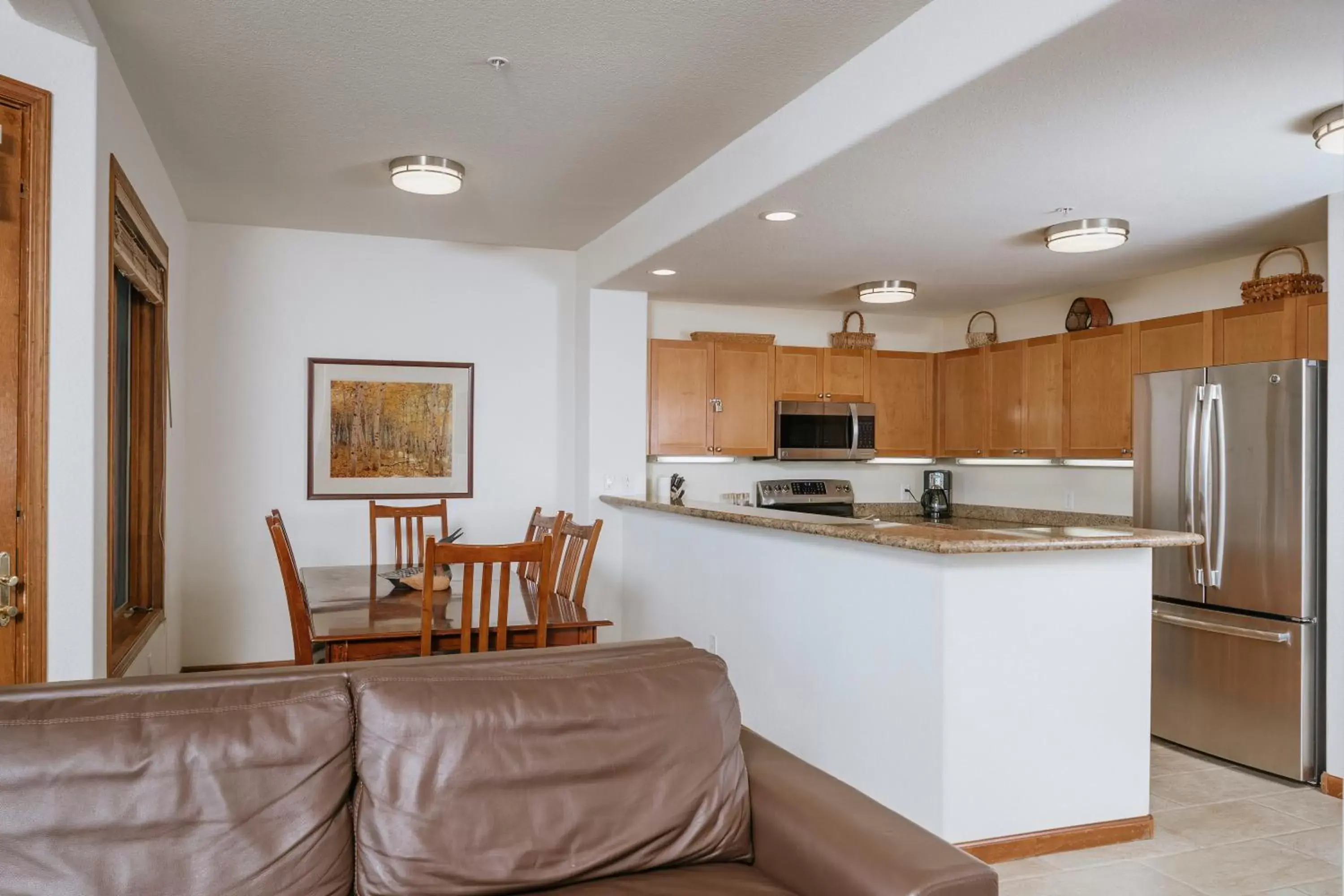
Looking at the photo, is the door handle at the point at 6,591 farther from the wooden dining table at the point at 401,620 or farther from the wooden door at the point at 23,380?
the wooden dining table at the point at 401,620

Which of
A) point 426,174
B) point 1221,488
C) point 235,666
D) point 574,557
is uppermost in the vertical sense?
point 426,174

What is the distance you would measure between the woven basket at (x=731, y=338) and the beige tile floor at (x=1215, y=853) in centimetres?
337

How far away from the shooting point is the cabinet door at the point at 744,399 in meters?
6.04

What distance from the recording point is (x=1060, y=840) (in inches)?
122

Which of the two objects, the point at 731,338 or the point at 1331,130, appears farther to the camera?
the point at 731,338

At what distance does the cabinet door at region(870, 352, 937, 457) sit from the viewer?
257 inches

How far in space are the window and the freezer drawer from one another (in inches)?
168

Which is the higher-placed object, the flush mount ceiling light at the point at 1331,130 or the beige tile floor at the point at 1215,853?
the flush mount ceiling light at the point at 1331,130

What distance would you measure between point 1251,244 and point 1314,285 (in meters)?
0.48

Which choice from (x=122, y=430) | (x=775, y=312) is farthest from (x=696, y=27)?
(x=775, y=312)

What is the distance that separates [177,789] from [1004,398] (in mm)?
5332

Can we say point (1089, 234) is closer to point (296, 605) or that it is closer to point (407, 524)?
point (296, 605)

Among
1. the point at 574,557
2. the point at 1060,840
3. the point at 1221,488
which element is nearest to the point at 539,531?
the point at 574,557

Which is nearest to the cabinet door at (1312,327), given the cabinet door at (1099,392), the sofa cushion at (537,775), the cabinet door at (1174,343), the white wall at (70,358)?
the cabinet door at (1174,343)
